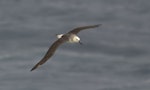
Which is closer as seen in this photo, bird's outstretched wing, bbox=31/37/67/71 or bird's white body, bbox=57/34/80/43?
bird's outstretched wing, bbox=31/37/67/71

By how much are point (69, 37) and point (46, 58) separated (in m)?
3.64

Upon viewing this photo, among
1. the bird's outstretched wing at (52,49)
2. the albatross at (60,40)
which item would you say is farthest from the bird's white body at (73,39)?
the bird's outstretched wing at (52,49)

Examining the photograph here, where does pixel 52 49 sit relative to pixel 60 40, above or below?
below

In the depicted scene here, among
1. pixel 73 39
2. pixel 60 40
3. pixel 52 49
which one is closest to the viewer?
pixel 73 39

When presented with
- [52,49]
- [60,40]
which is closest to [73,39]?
[60,40]

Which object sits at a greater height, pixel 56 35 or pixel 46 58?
pixel 56 35

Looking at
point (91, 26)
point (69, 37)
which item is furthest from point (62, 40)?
point (91, 26)

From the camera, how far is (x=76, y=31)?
4434cm

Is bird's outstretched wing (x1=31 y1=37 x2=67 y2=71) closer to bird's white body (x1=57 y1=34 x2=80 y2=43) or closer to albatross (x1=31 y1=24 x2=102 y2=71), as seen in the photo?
albatross (x1=31 y1=24 x2=102 y2=71)

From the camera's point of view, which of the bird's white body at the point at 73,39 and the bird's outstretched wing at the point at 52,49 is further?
the bird's white body at the point at 73,39

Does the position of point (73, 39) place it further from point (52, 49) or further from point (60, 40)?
point (52, 49)

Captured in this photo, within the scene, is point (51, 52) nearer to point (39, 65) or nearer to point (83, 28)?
point (39, 65)

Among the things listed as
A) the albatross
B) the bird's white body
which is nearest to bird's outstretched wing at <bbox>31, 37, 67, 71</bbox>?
the albatross

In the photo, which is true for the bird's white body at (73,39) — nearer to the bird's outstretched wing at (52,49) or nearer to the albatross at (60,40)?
the albatross at (60,40)
